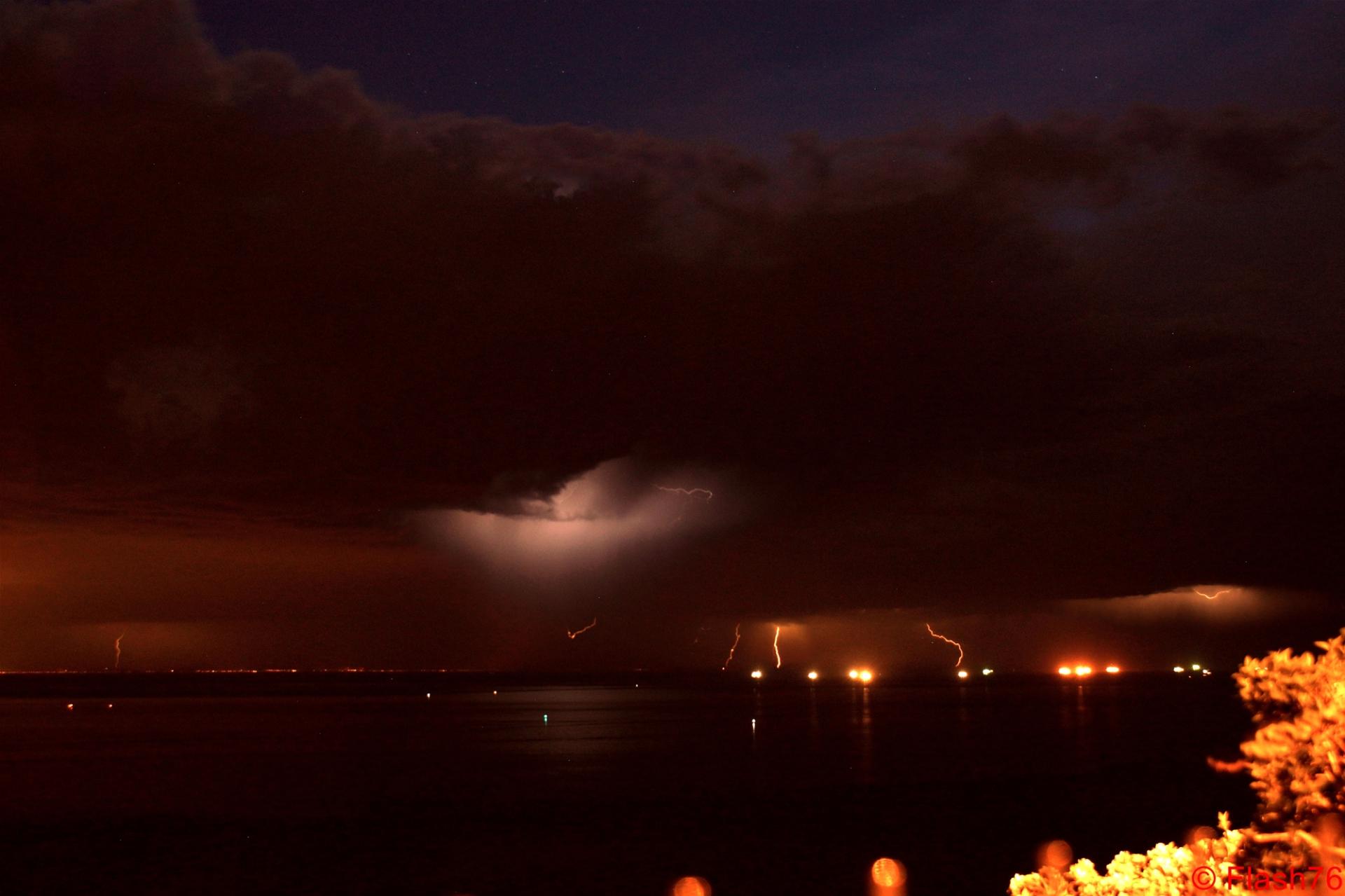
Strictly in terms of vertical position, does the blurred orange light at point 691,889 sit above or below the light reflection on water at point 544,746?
below

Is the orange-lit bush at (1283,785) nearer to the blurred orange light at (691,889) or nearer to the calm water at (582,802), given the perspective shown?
the blurred orange light at (691,889)

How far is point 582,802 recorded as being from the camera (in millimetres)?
36688

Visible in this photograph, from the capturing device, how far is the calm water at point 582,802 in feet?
84.0

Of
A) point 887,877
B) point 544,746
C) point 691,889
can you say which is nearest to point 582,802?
point 887,877

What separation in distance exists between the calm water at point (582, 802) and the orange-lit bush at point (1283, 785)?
14.4m

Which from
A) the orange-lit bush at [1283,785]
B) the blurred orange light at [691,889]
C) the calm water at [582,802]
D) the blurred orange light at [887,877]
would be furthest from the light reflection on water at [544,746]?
the orange-lit bush at [1283,785]

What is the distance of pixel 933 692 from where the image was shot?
151875 millimetres

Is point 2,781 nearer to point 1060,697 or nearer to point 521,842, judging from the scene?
point 521,842

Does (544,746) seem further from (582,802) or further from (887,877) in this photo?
(887,877)

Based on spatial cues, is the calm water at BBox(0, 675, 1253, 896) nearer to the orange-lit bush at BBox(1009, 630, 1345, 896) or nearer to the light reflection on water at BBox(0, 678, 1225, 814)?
the light reflection on water at BBox(0, 678, 1225, 814)

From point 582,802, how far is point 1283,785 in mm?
30253

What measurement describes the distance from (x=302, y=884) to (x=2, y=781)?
1016 inches

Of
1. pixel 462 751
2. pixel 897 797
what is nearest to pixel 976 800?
pixel 897 797

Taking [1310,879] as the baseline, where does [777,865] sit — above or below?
below
